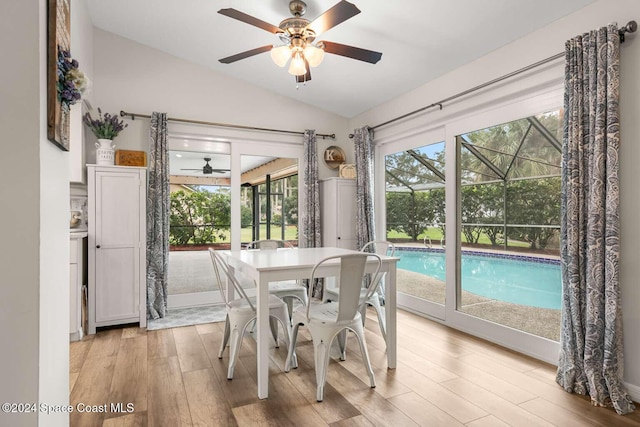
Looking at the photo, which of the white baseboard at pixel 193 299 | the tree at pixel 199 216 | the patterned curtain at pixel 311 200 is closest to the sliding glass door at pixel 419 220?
the patterned curtain at pixel 311 200

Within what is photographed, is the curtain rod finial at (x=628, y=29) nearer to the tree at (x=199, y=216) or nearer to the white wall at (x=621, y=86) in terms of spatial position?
the white wall at (x=621, y=86)

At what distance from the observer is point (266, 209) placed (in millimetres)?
4926

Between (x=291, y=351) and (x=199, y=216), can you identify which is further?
(x=199, y=216)

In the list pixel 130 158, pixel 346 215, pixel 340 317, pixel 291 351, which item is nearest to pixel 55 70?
pixel 340 317

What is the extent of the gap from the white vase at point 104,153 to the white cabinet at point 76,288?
30.4 inches

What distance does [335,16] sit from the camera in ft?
7.14

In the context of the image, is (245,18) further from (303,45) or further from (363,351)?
(363,351)

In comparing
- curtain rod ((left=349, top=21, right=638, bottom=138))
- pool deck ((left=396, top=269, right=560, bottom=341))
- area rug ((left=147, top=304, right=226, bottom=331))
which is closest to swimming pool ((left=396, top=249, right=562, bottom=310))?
pool deck ((left=396, top=269, right=560, bottom=341))

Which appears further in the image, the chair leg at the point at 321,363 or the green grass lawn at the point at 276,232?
the green grass lawn at the point at 276,232

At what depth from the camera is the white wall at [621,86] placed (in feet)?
7.01

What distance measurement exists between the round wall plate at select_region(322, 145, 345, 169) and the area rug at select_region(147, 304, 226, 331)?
2372 millimetres

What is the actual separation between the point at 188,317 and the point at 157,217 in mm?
1144

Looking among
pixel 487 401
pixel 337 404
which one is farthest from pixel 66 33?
pixel 487 401

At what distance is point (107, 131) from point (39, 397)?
10.3ft
